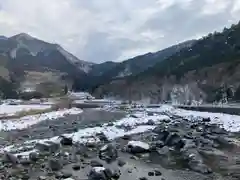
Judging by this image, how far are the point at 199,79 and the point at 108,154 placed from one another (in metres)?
92.8

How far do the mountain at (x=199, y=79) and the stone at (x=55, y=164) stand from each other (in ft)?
249

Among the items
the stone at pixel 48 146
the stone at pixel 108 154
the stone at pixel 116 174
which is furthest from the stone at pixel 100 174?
the stone at pixel 48 146

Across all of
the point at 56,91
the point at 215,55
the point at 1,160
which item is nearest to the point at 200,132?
the point at 1,160

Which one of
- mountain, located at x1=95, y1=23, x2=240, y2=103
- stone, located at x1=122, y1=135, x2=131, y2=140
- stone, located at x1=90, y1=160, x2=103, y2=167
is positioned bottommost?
stone, located at x1=90, y1=160, x2=103, y2=167

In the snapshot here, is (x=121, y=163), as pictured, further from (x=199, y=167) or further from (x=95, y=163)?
(x=199, y=167)

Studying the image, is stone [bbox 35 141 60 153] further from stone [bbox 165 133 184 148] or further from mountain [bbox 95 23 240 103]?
mountain [bbox 95 23 240 103]

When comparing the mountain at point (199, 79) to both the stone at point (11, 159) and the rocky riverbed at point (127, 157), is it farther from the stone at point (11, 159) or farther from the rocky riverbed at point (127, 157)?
the stone at point (11, 159)

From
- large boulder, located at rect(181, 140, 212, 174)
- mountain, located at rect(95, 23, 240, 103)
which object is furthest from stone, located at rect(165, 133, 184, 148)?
mountain, located at rect(95, 23, 240, 103)

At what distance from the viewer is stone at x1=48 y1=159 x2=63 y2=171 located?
2790 centimetres

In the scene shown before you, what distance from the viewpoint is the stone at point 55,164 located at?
91.5 feet

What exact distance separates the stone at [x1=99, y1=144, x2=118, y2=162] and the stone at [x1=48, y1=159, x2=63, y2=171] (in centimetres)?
424

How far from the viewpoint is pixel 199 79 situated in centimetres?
12038

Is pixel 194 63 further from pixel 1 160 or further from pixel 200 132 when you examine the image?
pixel 1 160

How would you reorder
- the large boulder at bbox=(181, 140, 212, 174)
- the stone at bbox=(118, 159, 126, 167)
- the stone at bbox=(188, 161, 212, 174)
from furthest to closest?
the stone at bbox=(118, 159, 126, 167)
the large boulder at bbox=(181, 140, 212, 174)
the stone at bbox=(188, 161, 212, 174)
